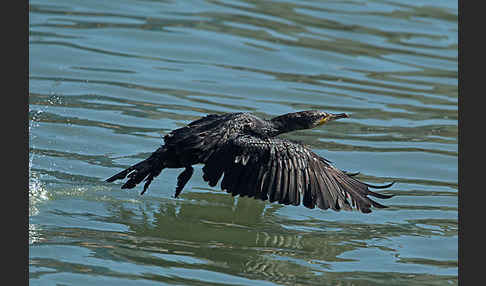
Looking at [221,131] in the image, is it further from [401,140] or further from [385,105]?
[385,105]

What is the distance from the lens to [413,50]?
16.1m

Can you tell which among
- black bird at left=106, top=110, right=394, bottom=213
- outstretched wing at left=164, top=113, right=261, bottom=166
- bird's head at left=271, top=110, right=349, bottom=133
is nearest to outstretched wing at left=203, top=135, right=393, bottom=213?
black bird at left=106, top=110, right=394, bottom=213

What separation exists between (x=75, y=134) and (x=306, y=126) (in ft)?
10.3

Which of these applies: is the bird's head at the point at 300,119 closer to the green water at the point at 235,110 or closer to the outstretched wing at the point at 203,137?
the outstretched wing at the point at 203,137

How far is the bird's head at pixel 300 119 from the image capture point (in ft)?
31.9

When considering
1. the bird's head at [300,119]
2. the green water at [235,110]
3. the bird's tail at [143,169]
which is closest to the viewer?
the green water at [235,110]

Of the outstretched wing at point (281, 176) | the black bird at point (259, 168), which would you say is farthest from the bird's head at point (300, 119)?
the outstretched wing at point (281, 176)

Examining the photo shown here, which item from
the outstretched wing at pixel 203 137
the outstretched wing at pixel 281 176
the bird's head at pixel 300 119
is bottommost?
the outstretched wing at pixel 281 176

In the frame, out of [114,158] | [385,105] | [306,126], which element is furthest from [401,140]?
[114,158]

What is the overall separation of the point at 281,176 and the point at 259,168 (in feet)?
0.73

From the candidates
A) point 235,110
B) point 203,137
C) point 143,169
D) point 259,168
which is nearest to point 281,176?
point 259,168

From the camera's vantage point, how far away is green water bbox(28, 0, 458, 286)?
8047 mm

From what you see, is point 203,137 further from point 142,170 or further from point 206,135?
point 142,170

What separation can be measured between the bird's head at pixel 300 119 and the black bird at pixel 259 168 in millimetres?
789
